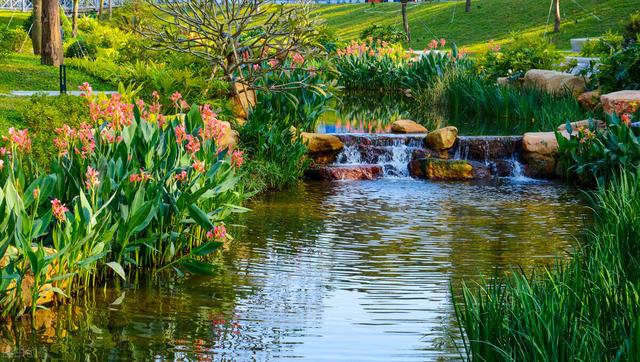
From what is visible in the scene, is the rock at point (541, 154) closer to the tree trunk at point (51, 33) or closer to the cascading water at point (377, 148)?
the cascading water at point (377, 148)

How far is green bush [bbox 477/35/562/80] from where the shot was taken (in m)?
25.8

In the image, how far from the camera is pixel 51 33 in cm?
2441

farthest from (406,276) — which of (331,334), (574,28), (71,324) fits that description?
(574,28)

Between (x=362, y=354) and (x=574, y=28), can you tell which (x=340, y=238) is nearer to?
(x=362, y=354)

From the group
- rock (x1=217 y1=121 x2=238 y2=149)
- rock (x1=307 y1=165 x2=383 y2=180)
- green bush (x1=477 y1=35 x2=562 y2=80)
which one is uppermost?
green bush (x1=477 y1=35 x2=562 y2=80)

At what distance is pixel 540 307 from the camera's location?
17.4 feet

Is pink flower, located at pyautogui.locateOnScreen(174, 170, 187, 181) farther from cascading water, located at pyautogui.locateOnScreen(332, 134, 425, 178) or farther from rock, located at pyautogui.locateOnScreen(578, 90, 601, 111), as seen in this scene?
rock, located at pyautogui.locateOnScreen(578, 90, 601, 111)

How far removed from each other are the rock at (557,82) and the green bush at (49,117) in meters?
12.1

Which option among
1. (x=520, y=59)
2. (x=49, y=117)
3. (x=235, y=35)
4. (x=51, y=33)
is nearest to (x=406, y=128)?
(x=235, y=35)

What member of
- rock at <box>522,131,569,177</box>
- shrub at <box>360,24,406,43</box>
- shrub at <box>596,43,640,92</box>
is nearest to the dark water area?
shrub at <box>596,43,640,92</box>

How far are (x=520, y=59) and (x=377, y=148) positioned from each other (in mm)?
9252

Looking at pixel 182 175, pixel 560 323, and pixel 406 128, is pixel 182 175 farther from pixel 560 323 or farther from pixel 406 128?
pixel 406 128

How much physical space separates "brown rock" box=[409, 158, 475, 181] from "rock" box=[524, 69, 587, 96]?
233 inches

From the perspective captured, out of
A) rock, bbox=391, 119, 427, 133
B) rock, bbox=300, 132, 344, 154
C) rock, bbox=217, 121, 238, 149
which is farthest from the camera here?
rock, bbox=391, 119, 427, 133
